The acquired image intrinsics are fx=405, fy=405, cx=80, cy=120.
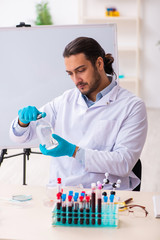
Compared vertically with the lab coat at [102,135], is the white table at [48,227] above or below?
below

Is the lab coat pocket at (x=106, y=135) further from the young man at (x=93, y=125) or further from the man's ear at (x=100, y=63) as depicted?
the man's ear at (x=100, y=63)

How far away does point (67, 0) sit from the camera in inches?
263

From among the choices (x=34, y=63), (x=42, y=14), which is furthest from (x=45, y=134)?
(x=42, y=14)

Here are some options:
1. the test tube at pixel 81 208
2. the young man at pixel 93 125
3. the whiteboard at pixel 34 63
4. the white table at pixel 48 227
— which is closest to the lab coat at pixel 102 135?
the young man at pixel 93 125

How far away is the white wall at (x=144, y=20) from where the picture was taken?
255 inches

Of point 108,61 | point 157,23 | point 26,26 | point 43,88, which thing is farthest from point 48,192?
point 157,23

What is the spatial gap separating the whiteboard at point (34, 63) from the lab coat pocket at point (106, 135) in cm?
71

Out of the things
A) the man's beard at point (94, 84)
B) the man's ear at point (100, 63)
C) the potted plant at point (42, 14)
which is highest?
the potted plant at point (42, 14)

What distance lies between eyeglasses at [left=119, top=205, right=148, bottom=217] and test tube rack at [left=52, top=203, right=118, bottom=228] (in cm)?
11

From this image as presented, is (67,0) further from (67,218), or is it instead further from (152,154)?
(67,218)

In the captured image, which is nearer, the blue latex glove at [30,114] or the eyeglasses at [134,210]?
the eyeglasses at [134,210]

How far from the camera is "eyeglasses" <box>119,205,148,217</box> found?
142 cm

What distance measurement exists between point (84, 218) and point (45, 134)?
0.62m

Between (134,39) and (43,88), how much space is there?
4334 mm
